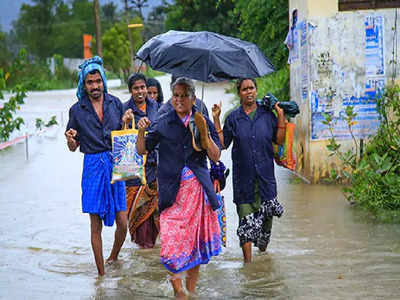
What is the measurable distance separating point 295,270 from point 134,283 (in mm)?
1378

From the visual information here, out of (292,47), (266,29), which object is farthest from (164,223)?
(266,29)

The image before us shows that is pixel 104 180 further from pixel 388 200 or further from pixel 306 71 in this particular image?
pixel 306 71

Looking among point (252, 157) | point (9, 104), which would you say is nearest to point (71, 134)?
point (252, 157)

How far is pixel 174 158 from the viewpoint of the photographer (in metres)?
5.05

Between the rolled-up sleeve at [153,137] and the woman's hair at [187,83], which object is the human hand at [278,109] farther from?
the rolled-up sleeve at [153,137]

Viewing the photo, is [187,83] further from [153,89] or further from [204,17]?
[204,17]

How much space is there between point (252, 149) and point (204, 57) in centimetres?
150

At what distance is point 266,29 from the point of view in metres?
13.7

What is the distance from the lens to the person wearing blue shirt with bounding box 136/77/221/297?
5.03m

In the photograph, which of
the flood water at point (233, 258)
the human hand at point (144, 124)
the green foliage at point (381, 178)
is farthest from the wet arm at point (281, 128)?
the green foliage at point (381, 178)

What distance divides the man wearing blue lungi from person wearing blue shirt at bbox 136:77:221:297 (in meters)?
0.86

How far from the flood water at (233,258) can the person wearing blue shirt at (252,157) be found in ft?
1.33

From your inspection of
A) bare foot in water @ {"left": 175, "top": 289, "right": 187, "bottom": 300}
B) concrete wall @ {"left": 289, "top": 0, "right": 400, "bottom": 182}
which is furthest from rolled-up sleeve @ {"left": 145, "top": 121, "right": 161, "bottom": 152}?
concrete wall @ {"left": 289, "top": 0, "right": 400, "bottom": 182}

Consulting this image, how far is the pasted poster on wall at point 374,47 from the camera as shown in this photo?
31.7ft
